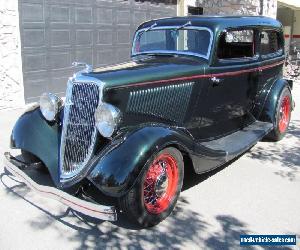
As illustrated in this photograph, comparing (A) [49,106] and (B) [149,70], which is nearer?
(B) [149,70]

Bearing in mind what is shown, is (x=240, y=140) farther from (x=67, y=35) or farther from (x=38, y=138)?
(x=67, y=35)

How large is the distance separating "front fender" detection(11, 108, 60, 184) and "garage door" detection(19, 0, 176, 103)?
14.5 ft

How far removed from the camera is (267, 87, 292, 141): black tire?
5848mm

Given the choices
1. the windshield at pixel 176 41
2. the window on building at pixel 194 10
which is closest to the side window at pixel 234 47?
the windshield at pixel 176 41

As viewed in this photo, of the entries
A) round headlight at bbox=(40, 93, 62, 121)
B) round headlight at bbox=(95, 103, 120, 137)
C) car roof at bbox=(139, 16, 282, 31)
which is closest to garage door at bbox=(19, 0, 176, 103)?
car roof at bbox=(139, 16, 282, 31)

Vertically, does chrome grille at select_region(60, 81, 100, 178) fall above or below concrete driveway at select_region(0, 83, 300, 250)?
above

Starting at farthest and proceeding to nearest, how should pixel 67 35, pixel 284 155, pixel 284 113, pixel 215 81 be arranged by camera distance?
pixel 67 35, pixel 284 113, pixel 284 155, pixel 215 81

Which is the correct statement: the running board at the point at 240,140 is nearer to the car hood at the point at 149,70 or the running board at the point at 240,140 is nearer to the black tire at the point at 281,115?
the black tire at the point at 281,115

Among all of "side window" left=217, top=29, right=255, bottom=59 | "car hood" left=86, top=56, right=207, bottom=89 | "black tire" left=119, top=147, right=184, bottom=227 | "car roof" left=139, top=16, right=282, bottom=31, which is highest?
"car roof" left=139, top=16, right=282, bottom=31

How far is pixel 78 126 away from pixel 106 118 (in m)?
0.46

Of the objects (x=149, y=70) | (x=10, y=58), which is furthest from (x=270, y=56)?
(x=10, y=58)

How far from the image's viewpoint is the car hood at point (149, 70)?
3.73 meters

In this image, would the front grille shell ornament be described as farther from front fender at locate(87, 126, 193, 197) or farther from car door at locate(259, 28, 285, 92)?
car door at locate(259, 28, 285, 92)

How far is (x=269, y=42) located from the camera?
6.18m
